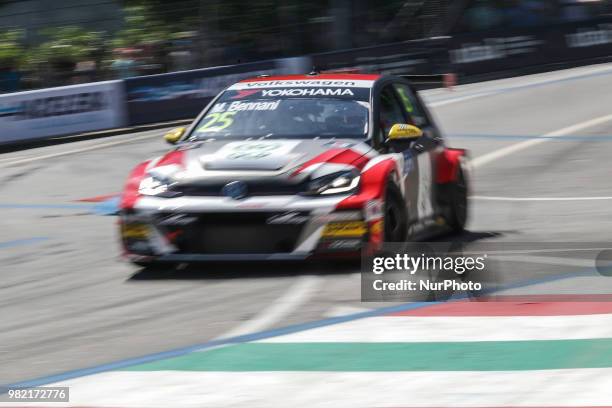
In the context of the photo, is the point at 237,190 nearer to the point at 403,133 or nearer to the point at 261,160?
the point at 261,160

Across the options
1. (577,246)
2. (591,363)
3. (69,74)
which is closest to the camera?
(591,363)

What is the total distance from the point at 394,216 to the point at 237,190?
1.14 meters

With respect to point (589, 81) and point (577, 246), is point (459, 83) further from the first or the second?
point (577, 246)

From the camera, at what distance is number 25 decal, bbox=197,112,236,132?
931cm

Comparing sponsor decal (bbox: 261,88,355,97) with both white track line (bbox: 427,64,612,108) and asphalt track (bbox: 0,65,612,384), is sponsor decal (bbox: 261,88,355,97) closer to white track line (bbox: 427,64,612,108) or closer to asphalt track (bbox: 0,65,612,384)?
asphalt track (bbox: 0,65,612,384)

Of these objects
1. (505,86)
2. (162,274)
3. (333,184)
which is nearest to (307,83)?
(333,184)

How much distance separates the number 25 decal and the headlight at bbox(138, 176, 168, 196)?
94cm

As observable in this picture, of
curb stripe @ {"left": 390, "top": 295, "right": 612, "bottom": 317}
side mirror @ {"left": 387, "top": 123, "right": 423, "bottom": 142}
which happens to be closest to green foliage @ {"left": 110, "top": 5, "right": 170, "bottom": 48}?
side mirror @ {"left": 387, "top": 123, "right": 423, "bottom": 142}

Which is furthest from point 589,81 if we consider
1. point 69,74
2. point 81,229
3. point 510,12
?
point 81,229

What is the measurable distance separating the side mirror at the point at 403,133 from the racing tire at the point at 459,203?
115 cm

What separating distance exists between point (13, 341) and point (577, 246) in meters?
4.56

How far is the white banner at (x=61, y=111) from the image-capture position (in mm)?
22703

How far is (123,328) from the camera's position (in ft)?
22.3

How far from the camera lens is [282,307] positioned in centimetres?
717
